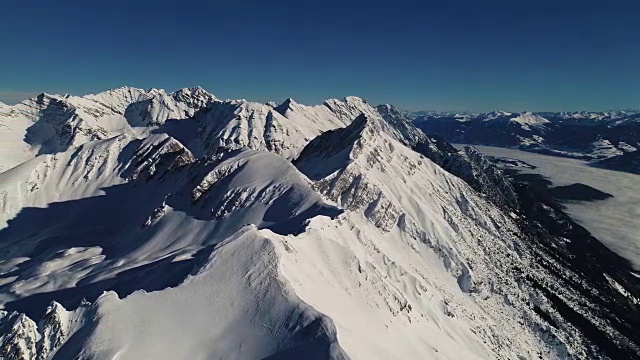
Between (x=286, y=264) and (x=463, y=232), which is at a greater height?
(x=286, y=264)

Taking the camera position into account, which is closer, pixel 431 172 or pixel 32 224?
pixel 32 224

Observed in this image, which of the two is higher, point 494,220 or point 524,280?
point 494,220

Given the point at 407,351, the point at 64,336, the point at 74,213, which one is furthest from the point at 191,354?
the point at 74,213

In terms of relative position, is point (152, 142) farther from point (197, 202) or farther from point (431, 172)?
point (431, 172)

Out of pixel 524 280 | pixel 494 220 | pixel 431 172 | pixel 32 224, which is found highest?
pixel 431 172

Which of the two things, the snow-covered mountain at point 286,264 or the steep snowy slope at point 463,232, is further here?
the steep snowy slope at point 463,232

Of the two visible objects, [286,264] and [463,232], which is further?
[463,232]

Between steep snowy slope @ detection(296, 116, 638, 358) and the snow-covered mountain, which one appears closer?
the snow-covered mountain

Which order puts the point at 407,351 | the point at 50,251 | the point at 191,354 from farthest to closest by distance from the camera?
the point at 50,251
the point at 407,351
the point at 191,354
